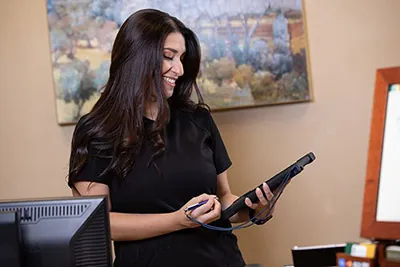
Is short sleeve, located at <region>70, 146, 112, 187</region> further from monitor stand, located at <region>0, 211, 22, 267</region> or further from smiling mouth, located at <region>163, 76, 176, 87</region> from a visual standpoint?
monitor stand, located at <region>0, 211, 22, 267</region>

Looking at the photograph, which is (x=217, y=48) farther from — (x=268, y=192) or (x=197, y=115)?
(x=268, y=192)

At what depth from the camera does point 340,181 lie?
Result: 2.47 metres

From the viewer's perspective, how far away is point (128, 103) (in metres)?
1.96

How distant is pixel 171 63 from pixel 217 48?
0.54m

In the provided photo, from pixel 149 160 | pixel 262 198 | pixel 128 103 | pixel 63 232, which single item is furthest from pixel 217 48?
pixel 63 232

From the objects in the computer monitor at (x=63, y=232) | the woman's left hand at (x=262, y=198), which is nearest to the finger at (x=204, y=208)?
the woman's left hand at (x=262, y=198)

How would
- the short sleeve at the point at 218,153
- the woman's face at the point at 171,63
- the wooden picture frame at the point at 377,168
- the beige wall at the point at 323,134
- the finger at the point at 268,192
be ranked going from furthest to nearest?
the beige wall at the point at 323,134
the short sleeve at the point at 218,153
the woman's face at the point at 171,63
the finger at the point at 268,192
the wooden picture frame at the point at 377,168

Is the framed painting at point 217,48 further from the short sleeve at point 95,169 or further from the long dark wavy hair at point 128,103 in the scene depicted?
the short sleeve at point 95,169

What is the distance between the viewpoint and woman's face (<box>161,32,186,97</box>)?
2.00m

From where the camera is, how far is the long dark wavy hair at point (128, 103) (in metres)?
1.90

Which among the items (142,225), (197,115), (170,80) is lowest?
(142,225)

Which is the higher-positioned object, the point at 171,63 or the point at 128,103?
the point at 171,63

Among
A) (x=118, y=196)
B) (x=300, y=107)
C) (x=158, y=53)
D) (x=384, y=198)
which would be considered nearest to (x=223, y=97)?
(x=300, y=107)

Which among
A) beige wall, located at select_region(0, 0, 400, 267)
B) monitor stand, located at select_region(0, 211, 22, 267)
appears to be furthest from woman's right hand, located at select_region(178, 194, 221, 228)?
beige wall, located at select_region(0, 0, 400, 267)
